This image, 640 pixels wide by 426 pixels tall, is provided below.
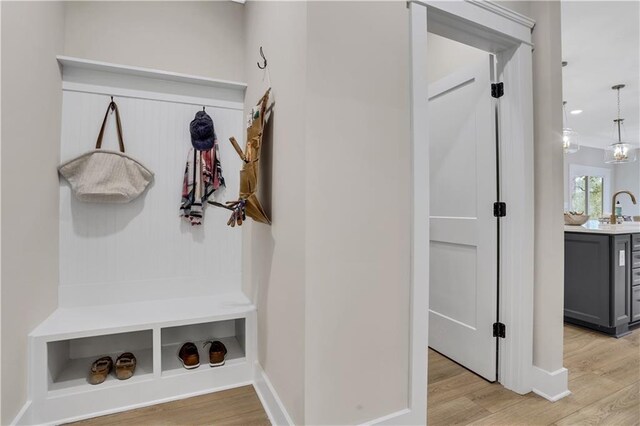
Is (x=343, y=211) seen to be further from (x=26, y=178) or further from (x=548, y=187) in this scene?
(x=26, y=178)

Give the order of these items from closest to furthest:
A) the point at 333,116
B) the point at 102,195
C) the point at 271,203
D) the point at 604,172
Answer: the point at 333,116, the point at 271,203, the point at 102,195, the point at 604,172

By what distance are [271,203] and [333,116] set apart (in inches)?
24.6

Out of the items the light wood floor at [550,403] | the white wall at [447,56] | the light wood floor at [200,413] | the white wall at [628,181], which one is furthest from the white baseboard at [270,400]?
the white wall at [628,181]

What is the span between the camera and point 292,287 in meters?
1.41

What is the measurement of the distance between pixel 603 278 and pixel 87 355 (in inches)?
159

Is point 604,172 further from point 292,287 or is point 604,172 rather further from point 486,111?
point 292,287

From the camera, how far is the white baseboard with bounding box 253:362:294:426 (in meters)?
1.51

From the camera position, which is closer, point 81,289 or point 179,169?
point 81,289

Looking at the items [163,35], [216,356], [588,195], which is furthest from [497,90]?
[588,195]

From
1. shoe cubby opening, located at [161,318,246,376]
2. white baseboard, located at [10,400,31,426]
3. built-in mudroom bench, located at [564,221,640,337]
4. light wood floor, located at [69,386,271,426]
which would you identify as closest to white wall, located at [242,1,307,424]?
light wood floor, located at [69,386,271,426]

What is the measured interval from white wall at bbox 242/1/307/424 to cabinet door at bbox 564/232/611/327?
114 inches

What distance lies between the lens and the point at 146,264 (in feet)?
7.16

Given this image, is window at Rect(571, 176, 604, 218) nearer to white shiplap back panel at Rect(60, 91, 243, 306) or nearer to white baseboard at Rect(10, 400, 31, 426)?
white shiplap back panel at Rect(60, 91, 243, 306)

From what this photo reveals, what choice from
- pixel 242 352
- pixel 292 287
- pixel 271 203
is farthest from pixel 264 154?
pixel 242 352
